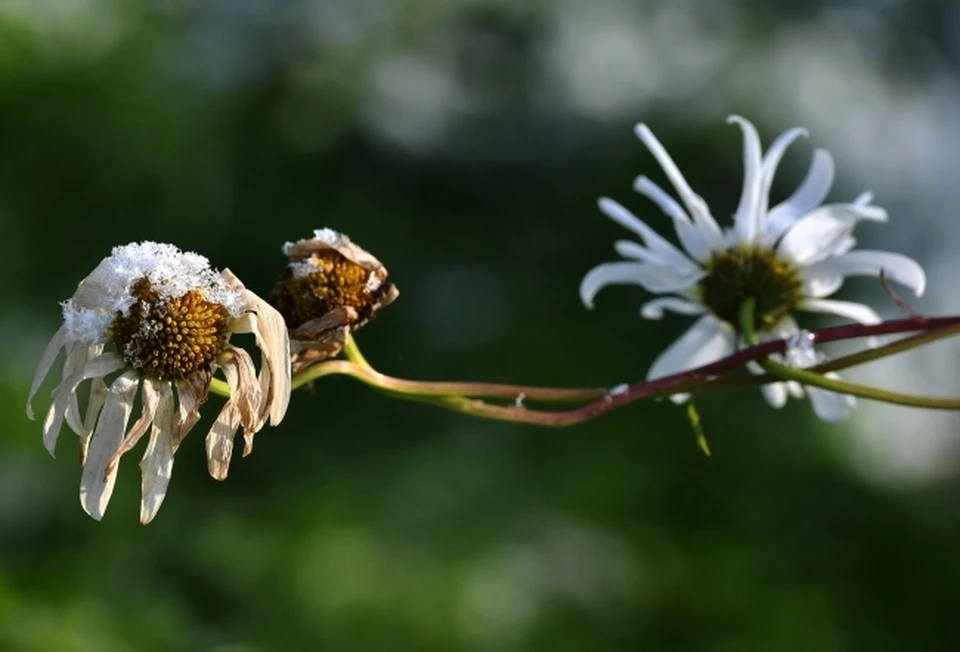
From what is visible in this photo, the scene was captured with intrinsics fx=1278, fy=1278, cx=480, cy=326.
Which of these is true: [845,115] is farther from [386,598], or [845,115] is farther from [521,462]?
[386,598]

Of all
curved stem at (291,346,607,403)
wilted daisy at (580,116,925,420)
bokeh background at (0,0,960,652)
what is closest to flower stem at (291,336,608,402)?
curved stem at (291,346,607,403)

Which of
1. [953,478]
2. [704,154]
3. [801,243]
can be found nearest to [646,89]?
[704,154]

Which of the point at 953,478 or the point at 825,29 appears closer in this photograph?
the point at 953,478

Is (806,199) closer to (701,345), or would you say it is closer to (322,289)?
(701,345)

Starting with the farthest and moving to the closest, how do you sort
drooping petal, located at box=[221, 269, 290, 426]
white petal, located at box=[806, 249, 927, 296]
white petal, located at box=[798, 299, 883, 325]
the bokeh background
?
the bokeh background
white petal, located at box=[798, 299, 883, 325]
white petal, located at box=[806, 249, 927, 296]
drooping petal, located at box=[221, 269, 290, 426]

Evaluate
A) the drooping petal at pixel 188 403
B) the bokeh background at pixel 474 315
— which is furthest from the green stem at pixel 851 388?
the bokeh background at pixel 474 315

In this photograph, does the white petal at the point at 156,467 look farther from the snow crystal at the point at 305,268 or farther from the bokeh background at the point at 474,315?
the bokeh background at the point at 474,315

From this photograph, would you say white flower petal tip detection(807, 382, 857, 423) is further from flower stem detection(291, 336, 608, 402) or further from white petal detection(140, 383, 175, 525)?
white petal detection(140, 383, 175, 525)
